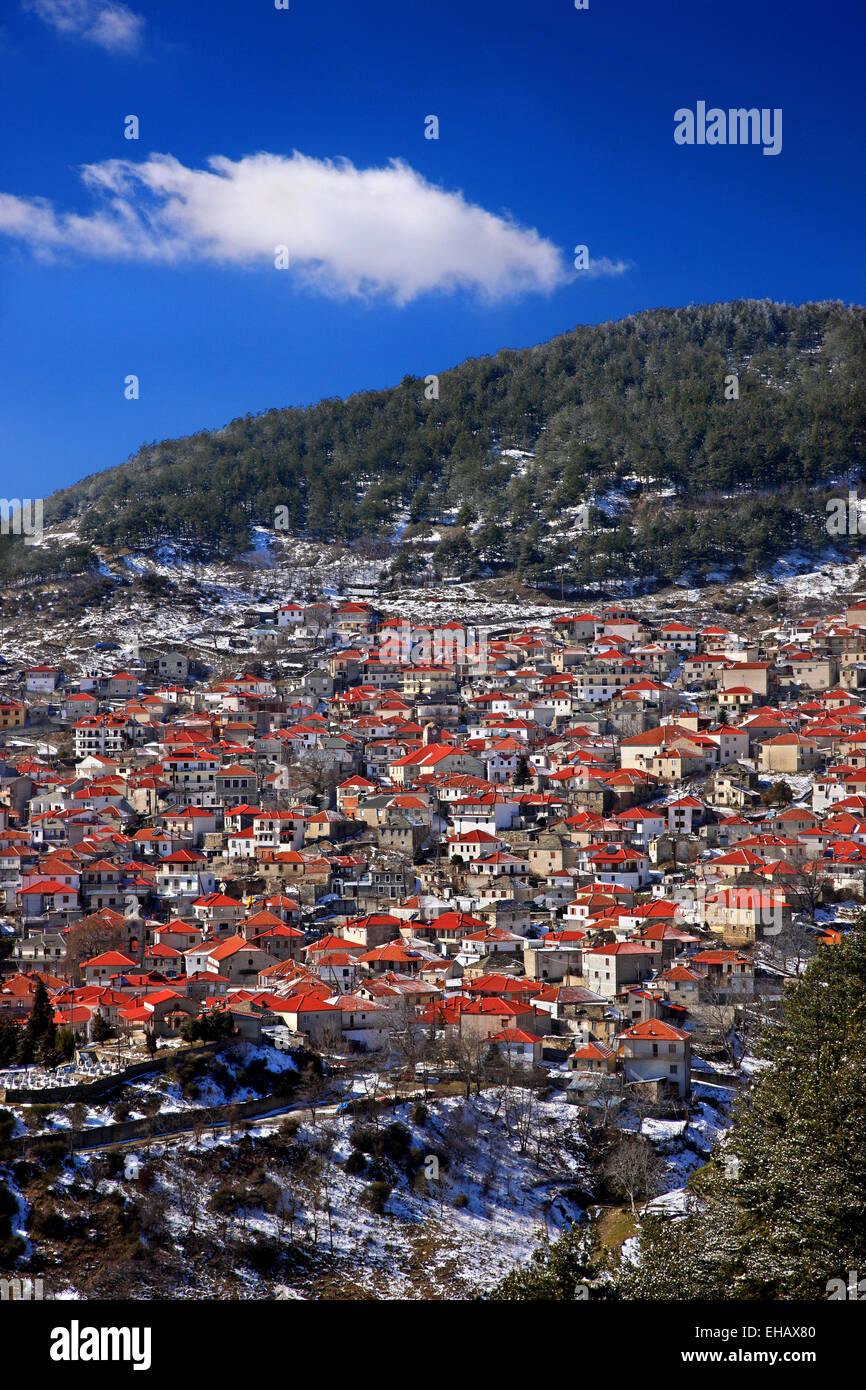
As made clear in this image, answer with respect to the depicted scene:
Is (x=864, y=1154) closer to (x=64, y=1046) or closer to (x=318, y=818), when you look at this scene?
(x=64, y=1046)

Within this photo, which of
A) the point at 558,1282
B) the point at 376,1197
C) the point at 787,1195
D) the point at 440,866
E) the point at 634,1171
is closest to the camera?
the point at 558,1282

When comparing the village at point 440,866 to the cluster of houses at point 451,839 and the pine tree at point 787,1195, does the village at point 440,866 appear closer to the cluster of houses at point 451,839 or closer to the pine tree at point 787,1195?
the cluster of houses at point 451,839

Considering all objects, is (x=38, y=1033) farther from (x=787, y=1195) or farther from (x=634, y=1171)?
(x=787, y=1195)

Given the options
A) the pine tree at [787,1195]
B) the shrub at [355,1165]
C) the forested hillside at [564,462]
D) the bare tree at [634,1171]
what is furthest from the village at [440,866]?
the forested hillside at [564,462]

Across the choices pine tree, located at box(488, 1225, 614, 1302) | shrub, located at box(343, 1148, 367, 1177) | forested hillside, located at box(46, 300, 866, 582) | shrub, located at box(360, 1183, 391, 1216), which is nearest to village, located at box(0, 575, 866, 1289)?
shrub, located at box(343, 1148, 367, 1177)

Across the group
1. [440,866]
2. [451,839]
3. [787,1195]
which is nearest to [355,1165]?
[787,1195]

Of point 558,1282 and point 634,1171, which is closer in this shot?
point 558,1282
